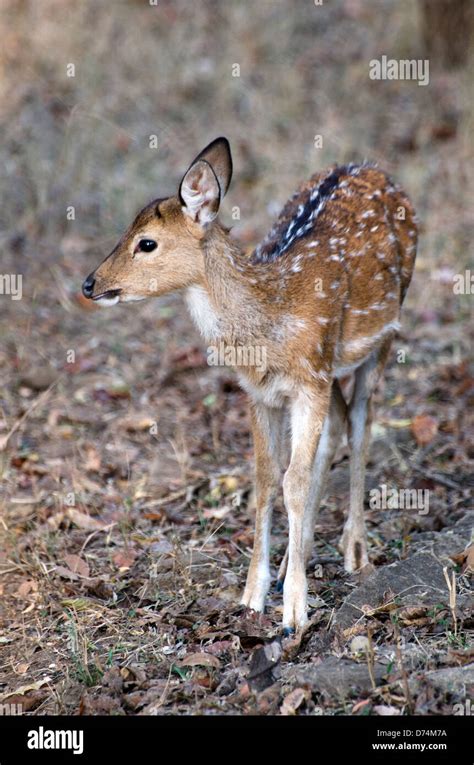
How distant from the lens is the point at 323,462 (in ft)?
22.1

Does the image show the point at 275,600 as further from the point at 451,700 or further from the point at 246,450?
the point at 246,450

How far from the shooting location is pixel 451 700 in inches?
187

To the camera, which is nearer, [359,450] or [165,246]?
[165,246]

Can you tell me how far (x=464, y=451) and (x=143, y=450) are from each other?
229cm

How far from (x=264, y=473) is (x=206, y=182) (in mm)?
1588

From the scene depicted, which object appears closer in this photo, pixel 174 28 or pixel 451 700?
Answer: pixel 451 700

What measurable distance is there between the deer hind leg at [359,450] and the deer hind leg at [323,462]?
0.25 feet

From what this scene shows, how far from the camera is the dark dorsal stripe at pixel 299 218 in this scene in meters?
6.48
